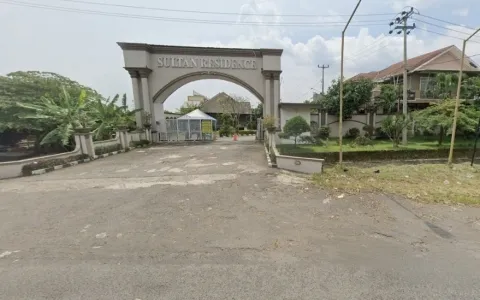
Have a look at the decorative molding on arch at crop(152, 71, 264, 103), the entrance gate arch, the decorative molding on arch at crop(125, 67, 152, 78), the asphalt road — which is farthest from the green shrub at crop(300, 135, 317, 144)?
the decorative molding on arch at crop(125, 67, 152, 78)

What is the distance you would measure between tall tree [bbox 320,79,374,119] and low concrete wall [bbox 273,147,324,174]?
12671 millimetres

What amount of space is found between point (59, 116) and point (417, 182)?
16919mm

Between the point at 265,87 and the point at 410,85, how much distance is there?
15.8m

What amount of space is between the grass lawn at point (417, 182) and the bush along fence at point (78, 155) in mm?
10911

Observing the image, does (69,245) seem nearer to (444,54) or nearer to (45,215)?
(45,215)

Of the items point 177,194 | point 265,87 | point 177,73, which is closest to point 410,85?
point 265,87

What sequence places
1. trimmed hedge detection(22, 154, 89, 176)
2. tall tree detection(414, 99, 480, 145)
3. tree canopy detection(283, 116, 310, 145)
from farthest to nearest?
tree canopy detection(283, 116, 310, 145) → tall tree detection(414, 99, 480, 145) → trimmed hedge detection(22, 154, 89, 176)

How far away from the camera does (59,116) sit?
1246 centimetres

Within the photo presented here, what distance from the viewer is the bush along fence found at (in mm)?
8805

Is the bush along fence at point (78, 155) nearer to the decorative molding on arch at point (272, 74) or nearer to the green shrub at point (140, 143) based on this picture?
the green shrub at point (140, 143)

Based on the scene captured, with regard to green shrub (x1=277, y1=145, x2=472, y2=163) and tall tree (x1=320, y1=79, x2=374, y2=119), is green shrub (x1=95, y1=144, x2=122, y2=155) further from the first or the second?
tall tree (x1=320, y1=79, x2=374, y2=119)

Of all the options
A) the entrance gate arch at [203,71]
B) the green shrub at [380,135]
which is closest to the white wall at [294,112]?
the entrance gate arch at [203,71]

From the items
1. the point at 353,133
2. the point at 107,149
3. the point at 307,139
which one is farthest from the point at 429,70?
the point at 107,149

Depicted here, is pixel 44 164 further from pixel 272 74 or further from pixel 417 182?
pixel 272 74
